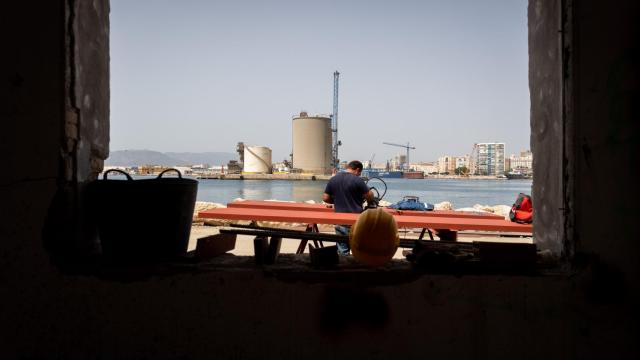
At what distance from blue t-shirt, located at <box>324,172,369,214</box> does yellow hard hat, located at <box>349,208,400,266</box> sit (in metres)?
3.17

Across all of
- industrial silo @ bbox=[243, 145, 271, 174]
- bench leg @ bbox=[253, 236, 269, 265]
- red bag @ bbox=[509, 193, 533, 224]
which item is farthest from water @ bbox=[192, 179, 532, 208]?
bench leg @ bbox=[253, 236, 269, 265]

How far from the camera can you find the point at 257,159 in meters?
95.9

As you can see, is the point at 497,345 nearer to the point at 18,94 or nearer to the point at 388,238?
the point at 388,238

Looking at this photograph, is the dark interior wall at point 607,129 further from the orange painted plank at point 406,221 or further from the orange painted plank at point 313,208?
the orange painted plank at point 313,208

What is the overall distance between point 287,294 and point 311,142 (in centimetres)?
8441

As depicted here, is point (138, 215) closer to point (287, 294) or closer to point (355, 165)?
point (287, 294)

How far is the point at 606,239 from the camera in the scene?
1810 millimetres

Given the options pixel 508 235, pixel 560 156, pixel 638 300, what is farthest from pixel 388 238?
pixel 508 235

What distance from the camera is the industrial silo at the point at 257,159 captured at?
310 ft

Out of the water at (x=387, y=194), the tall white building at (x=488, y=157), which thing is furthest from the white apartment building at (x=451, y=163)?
the water at (x=387, y=194)

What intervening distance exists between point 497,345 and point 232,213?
328 cm

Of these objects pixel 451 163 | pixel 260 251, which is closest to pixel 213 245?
pixel 260 251

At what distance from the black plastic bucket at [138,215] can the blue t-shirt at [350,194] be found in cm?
338

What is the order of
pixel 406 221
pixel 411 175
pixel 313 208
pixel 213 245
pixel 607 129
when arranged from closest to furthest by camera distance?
pixel 607 129 → pixel 213 245 → pixel 406 221 → pixel 313 208 → pixel 411 175
